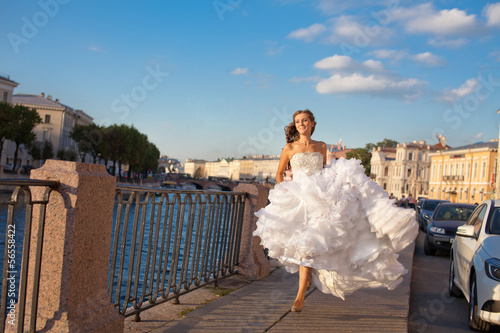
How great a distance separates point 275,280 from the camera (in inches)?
268

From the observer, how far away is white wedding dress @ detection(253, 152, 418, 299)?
4.29 metres

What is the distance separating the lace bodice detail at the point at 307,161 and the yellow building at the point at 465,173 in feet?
224

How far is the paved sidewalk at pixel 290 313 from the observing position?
4363 millimetres

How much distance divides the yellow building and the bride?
6875 centimetres

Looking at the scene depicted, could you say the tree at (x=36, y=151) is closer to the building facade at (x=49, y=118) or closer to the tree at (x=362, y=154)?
the building facade at (x=49, y=118)

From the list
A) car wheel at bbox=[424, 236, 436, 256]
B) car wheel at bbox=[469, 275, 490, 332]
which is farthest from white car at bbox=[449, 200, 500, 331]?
car wheel at bbox=[424, 236, 436, 256]

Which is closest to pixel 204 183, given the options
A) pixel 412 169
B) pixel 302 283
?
pixel 412 169

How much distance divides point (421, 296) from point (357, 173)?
12.3 ft

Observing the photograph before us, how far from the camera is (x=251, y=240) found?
679 cm

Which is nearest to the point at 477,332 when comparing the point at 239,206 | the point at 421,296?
the point at 421,296

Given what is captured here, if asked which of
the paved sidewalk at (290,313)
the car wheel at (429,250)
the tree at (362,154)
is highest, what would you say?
the tree at (362,154)

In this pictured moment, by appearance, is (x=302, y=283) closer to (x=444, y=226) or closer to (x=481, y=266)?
(x=481, y=266)

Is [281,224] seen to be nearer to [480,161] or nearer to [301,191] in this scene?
[301,191]

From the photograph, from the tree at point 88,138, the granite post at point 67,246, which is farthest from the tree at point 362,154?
the granite post at point 67,246
